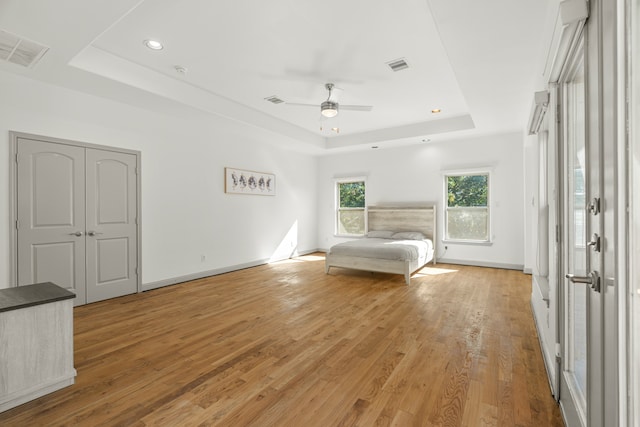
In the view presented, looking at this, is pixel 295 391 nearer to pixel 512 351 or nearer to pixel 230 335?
pixel 230 335

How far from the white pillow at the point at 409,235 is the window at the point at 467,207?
0.67m

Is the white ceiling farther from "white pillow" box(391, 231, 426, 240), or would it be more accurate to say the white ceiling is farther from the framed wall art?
"white pillow" box(391, 231, 426, 240)

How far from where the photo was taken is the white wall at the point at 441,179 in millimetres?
5750

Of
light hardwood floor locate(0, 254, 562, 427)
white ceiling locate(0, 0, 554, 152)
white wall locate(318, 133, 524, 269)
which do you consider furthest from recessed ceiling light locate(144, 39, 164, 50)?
white wall locate(318, 133, 524, 269)

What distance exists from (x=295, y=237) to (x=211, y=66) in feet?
14.8

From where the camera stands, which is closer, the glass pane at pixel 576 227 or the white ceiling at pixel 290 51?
the glass pane at pixel 576 227

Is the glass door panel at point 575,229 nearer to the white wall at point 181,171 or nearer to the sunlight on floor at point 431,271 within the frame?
the sunlight on floor at point 431,271

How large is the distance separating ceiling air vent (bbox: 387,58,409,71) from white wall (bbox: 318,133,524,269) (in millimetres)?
3278

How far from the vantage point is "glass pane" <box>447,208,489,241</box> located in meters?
6.09

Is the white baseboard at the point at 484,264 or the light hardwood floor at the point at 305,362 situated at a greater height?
the white baseboard at the point at 484,264

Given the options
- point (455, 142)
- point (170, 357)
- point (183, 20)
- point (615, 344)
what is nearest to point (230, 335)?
point (170, 357)

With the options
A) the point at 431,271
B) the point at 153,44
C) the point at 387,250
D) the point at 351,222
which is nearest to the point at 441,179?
the point at 431,271

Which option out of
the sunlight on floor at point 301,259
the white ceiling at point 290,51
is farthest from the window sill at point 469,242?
the sunlight on floor at point 301,259

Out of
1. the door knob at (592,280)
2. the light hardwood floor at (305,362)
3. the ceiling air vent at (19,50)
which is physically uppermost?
the ceiling air vent at (19,50)
